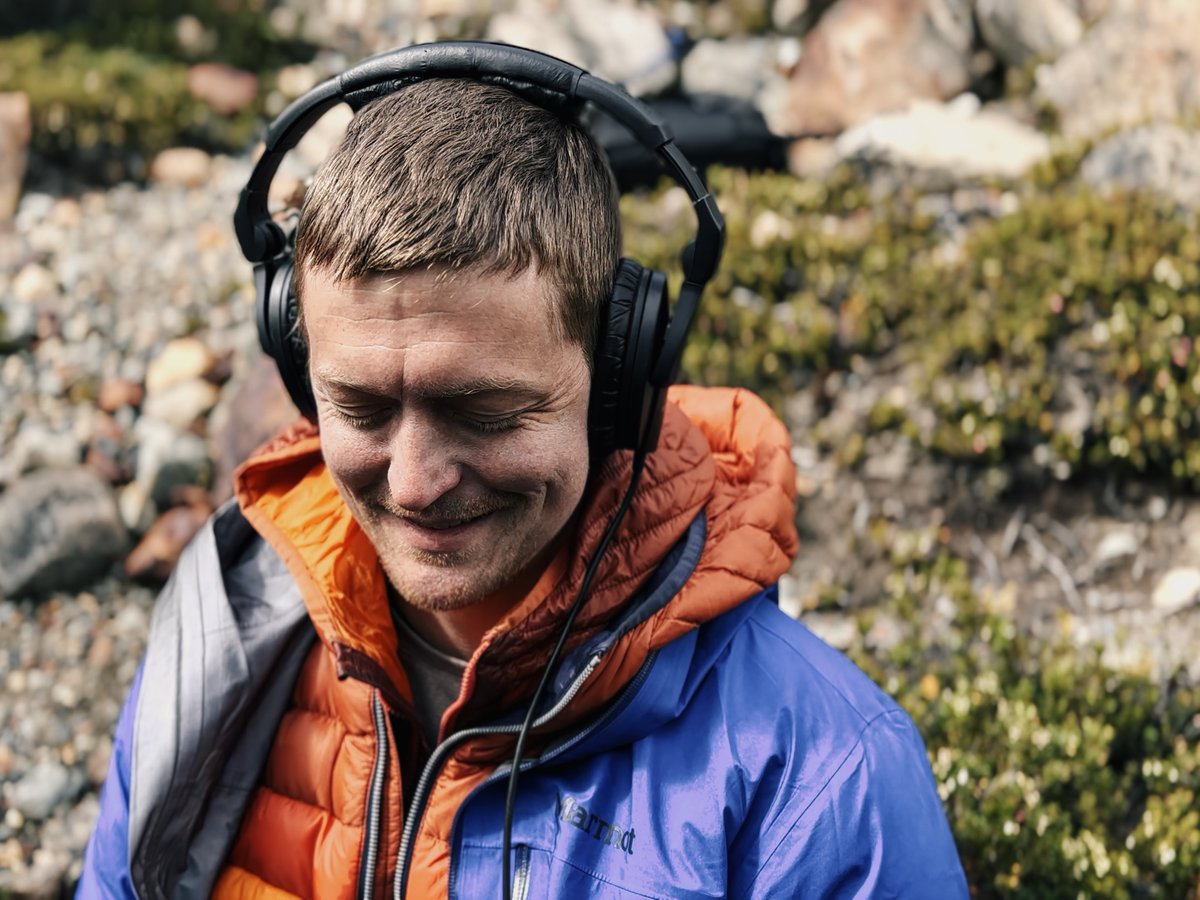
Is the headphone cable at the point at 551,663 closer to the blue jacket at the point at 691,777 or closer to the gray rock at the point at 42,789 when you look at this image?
the blue jacket at the point at 691,777

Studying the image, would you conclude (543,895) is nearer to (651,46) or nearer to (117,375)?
(117,375)

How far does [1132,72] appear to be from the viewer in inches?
260

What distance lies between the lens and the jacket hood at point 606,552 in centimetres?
213

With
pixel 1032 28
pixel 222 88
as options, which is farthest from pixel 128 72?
pixel 1032 28

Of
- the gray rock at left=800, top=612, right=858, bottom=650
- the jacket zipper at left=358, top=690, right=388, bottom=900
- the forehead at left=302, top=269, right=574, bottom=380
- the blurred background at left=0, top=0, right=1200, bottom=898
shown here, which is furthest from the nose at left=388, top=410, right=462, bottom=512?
the gray rock at left=800, top=612, right=858, bottom=650

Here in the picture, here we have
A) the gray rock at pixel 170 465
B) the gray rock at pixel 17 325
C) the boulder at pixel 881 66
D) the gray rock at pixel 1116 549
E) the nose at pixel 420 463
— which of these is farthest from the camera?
the boulder at pixel 881 66

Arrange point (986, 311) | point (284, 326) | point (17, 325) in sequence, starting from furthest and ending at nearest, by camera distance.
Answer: point (17, 325)
point (986, 311)
point (284, 326)

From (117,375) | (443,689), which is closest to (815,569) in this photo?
(443,689)

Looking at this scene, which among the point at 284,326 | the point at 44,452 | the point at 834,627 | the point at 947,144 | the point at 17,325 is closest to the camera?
the point at 284,326

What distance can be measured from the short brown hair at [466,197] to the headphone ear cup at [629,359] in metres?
0.04

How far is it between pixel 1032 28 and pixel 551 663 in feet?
21.9

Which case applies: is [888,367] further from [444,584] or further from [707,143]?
[444,584]

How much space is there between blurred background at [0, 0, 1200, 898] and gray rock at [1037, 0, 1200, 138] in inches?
0.9

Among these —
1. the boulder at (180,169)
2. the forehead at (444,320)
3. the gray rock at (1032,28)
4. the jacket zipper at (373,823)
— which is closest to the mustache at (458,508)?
the forehead at (444,320)
